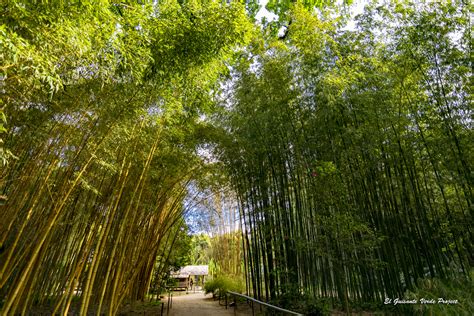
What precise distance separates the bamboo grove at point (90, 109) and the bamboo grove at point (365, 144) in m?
1.49

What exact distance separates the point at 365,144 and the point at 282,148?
4.37ft

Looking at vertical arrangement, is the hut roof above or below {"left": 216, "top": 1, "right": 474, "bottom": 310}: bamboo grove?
below

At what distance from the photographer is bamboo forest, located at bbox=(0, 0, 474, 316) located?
2875mm

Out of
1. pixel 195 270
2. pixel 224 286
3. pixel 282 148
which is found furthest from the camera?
pixel 195 270

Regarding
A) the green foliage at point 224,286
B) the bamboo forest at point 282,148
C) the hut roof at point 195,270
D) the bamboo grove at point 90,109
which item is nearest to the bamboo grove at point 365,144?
the bamboo forest at point 282,148

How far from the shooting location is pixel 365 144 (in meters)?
3.78

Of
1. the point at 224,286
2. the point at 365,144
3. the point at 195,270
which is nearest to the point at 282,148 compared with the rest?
the point at 365,144

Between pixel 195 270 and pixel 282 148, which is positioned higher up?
pixel 282 148

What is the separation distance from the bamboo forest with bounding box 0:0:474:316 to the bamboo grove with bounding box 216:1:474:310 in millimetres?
26

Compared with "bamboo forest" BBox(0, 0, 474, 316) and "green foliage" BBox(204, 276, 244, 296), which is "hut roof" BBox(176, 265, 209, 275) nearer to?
"green foliage" BBox(204, 276, 244, 296)

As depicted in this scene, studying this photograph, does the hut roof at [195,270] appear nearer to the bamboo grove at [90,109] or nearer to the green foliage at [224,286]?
the green foliage at [224,286]

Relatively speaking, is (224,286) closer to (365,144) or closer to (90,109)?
(365,144)

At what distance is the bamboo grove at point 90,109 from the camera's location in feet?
5.52

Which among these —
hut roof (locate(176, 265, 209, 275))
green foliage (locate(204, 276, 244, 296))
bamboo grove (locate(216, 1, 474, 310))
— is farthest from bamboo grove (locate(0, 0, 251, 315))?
hut roof (locate(176, 265, 209, 275))
